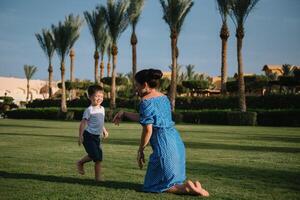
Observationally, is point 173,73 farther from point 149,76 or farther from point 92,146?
point 149,76

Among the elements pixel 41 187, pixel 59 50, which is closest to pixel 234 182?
pixel 41 187

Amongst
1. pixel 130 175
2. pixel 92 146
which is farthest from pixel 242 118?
pixel 92 146

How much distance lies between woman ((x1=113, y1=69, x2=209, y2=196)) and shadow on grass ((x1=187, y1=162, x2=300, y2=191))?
1.18 metres

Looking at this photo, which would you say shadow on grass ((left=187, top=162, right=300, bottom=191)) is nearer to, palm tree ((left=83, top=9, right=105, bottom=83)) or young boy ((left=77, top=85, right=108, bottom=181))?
young boy ((left=77, top=85, right=108, bottom=181))

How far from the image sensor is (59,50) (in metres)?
45.4

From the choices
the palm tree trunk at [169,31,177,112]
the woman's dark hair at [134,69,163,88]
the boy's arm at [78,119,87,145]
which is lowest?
the boy's arm at [78,119,87,145]

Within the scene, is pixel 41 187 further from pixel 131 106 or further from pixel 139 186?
pixel 131 106

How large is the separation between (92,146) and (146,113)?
57.3 inches

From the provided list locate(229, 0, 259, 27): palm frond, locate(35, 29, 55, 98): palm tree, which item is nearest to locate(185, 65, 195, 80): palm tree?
locate(35, 29, 55, 98): palm tree

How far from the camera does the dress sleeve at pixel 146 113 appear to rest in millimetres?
5191

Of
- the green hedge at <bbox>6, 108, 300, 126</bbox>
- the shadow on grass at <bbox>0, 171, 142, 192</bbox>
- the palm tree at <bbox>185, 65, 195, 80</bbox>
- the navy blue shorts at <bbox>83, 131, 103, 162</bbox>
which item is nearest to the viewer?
the shadow on grass at <bbox>0, 171, 142, 192</bbox>

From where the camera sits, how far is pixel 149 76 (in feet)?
17.5

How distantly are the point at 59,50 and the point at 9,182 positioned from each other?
1612 inches

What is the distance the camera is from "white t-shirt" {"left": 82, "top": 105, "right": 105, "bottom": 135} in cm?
640
